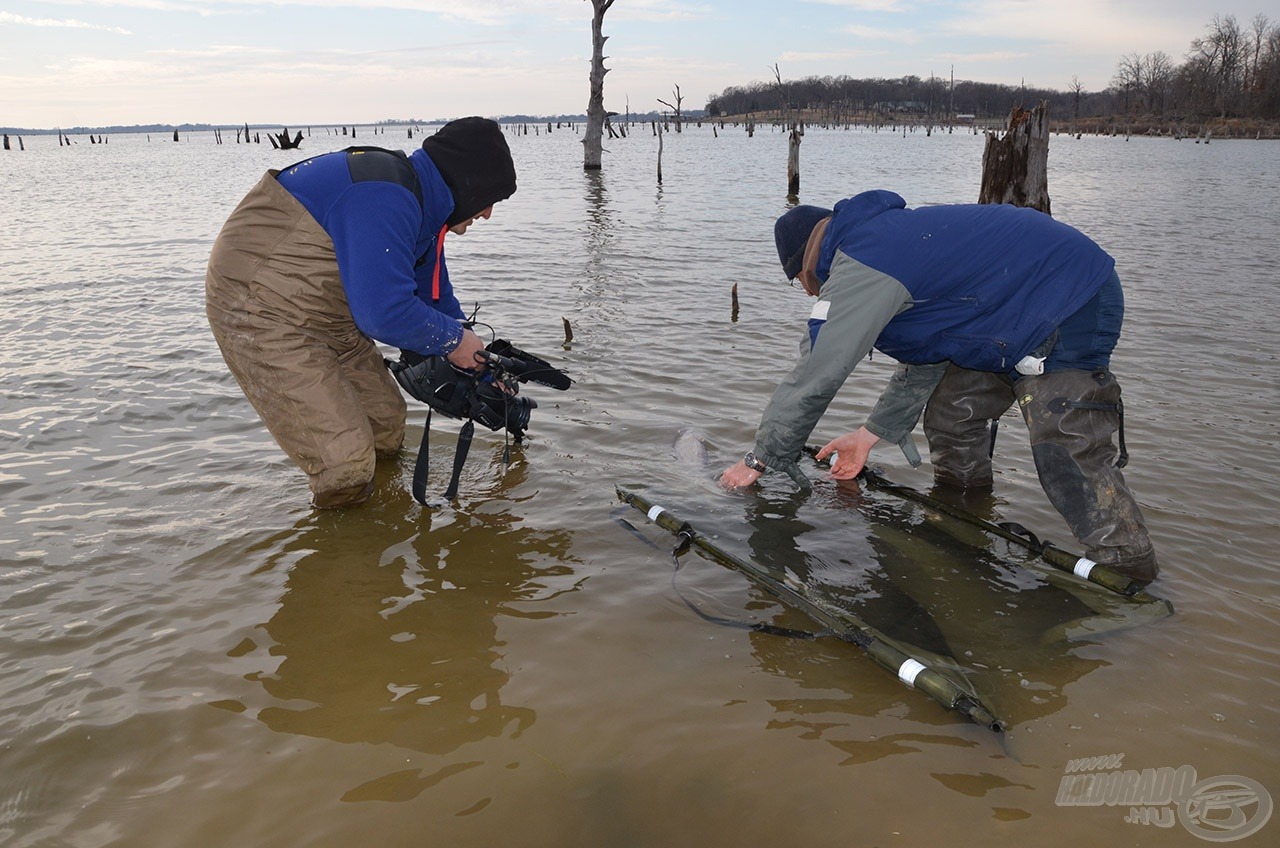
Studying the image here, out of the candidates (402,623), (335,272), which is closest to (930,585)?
(402,623)

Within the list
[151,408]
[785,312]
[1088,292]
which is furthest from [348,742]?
[785,312]

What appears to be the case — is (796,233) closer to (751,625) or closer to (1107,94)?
(751,625)

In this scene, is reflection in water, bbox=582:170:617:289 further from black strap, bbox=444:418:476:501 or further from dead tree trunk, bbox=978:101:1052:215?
black strap, bbox=444:418:476:501

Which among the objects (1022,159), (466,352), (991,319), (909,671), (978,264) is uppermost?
(1022,159)

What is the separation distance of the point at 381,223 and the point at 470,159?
0.63 metres

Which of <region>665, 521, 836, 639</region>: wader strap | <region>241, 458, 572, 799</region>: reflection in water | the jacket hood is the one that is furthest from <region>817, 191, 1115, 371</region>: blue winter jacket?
<region>241, 458, 572, 799</region>: reflection in water

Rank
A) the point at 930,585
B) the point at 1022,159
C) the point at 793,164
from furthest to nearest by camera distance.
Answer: the point at 793,164, the point at 1022,159, the point at 930,585

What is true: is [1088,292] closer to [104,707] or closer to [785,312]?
[104,707]

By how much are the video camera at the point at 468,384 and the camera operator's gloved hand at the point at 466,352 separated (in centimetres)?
4

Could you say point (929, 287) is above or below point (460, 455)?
above

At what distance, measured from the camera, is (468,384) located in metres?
4.77

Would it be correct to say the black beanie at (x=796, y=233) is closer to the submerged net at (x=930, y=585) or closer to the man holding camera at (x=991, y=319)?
the man holding camera at (x=991, y=319)

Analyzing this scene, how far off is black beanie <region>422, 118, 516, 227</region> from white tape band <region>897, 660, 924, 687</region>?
122 inches

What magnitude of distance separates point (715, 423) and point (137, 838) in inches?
188
